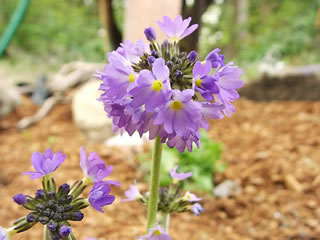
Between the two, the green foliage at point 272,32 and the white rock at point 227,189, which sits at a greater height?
the green foliage at point 272,32

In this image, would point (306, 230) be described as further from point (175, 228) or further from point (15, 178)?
point (15, 178)

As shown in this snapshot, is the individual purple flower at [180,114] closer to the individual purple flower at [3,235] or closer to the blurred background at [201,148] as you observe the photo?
the individual purple flower at [3,235]

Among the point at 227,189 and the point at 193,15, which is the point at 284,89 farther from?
the point at 227,189

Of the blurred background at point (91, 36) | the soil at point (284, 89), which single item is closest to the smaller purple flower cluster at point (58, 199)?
the soil at point (284, 89)

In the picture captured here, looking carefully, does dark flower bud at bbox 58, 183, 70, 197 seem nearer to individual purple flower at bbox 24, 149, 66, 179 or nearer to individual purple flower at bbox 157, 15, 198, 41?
individual purple flower at bbox 24, 149, 66, 179

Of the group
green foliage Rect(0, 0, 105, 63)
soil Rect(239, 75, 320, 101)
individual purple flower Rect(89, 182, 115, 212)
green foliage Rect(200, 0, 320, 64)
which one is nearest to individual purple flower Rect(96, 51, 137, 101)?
individual purple flower Rect(89, 182, 115, 212)
